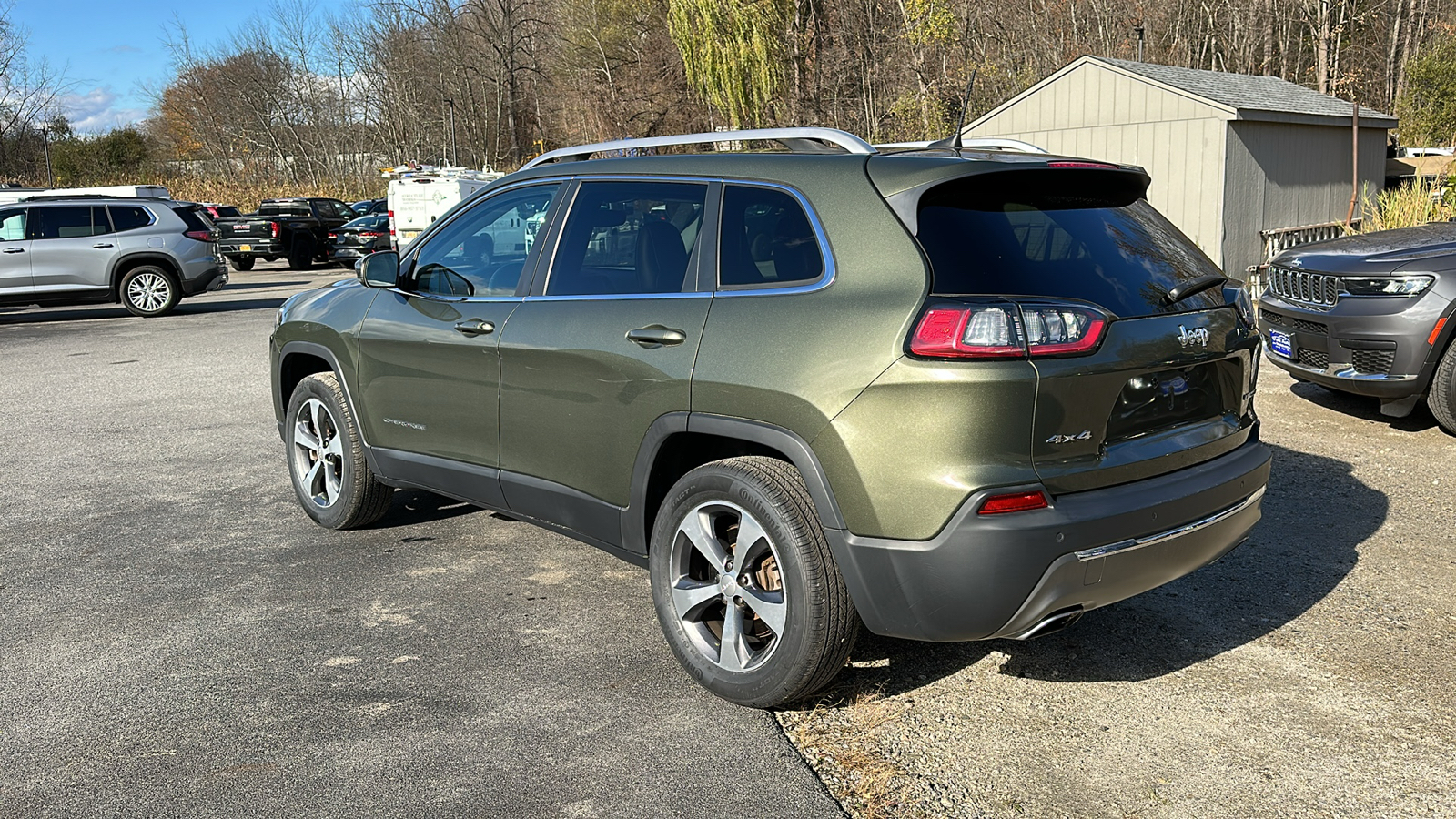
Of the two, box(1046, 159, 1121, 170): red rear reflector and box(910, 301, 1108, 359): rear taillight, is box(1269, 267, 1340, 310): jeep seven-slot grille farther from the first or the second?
box(910, 301, 1108, 359): rear taillight

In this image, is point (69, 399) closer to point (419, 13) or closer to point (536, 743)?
point (536, 743)

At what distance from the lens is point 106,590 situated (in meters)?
4.96

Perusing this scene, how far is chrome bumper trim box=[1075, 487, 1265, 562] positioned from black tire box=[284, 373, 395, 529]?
3.45m

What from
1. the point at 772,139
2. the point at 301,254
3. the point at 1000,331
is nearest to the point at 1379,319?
the point at 772,139

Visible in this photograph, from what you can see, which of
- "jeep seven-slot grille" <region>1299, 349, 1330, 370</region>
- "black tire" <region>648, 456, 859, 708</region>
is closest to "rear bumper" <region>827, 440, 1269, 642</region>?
"black tire" <region>648, 456, 859, 708</region>

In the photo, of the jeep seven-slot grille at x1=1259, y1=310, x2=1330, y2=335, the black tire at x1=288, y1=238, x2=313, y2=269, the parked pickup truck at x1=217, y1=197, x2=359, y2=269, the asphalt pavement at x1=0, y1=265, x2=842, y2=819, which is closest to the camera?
the asphalt pavement at x1=0, y1=265, x2=842, y2=819

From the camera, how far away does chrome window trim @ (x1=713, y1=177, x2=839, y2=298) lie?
346 centimetres

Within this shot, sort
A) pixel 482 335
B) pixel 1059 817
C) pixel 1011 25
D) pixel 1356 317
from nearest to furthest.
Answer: pixel 1059 817, pixel 482 335, pixel 1356 317, pixel 1011 25

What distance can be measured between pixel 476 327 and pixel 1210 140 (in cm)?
1524

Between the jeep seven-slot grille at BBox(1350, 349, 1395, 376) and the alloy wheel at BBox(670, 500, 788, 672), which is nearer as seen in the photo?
the alloy wheel at BBox(670, 500, 788, 672)

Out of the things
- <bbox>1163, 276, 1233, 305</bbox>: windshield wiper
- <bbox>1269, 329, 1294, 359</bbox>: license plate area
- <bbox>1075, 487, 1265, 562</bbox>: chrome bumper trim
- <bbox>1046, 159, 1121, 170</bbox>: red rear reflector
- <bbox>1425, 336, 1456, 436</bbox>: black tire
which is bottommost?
<bbox>1425, 336, 1456, 436</bbox>: black tire

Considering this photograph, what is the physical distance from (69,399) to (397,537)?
6.17m

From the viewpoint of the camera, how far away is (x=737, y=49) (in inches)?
1490

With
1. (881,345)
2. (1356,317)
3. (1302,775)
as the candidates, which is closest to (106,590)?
(881,345)
